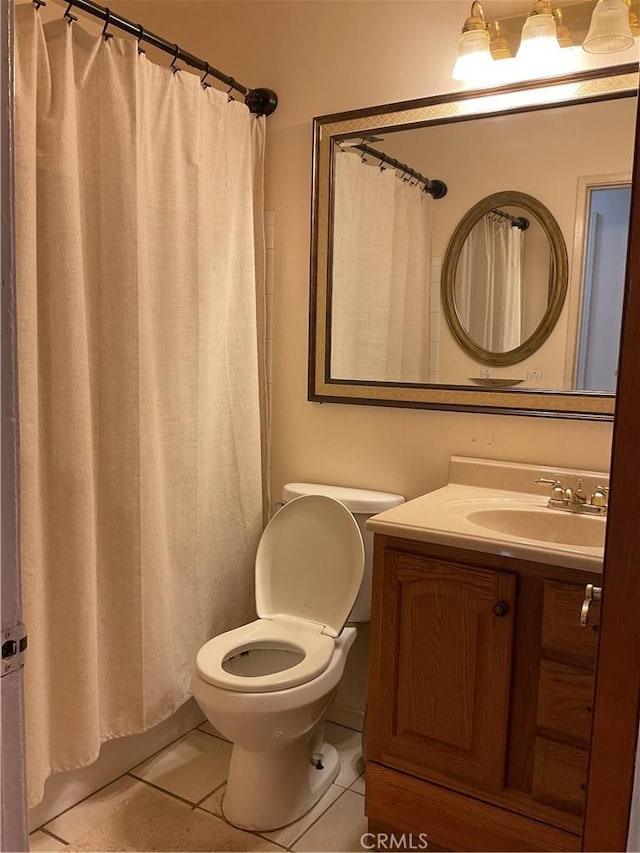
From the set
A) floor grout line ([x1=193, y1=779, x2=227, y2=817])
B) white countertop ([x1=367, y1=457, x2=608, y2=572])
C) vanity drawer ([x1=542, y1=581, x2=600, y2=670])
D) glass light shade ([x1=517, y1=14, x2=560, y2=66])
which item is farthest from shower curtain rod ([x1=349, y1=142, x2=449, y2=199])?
floor grout line ([x1=193, y1=779, x2=227, y2=817])

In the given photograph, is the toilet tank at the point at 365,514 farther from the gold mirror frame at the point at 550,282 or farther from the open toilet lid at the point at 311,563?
the gold mirror frame at the point at 550,282

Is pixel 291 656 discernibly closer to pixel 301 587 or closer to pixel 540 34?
pixel 301 587

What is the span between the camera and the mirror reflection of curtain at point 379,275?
2105 millimetres

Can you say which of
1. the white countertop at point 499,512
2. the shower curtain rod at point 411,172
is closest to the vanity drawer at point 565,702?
the white countertop at point 499,512

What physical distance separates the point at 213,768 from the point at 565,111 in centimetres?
214

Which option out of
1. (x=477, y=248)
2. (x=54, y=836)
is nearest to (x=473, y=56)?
(x=477, y=248)

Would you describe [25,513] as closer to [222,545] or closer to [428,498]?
[222,545]

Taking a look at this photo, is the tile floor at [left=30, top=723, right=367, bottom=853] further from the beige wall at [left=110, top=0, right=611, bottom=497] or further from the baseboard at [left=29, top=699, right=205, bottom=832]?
the beige wall at [left=110, top=0, right=611, bottom=497]

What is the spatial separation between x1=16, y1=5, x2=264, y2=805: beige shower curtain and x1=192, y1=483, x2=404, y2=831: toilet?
21cm

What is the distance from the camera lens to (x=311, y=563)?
2084mm

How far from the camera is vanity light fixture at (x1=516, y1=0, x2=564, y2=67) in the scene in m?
1.73

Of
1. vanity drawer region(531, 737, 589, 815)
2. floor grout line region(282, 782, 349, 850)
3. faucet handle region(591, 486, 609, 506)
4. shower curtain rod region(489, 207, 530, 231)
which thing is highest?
shower curtain rod region(489, 207, 530, 231)

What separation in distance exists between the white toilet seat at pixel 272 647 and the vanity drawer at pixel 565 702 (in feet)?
1.86

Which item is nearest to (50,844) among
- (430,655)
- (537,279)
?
(430,655)
